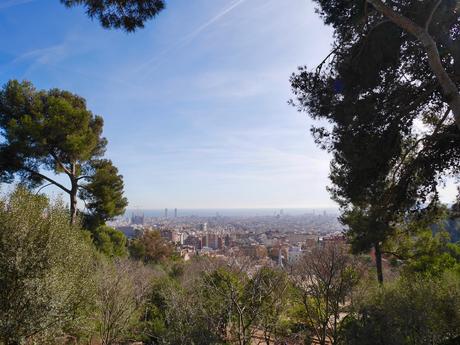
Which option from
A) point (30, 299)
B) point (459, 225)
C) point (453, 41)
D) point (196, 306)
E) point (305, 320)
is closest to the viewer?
point (453, 41)

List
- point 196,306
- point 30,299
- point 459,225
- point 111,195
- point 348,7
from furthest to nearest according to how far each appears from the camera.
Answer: point 111,195 < point 459,225 < point 196,306 < point 30,299 < point 348,7

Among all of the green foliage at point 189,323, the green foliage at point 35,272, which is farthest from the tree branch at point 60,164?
the green foliage at point 189,323

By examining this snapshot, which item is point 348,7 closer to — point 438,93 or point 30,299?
point 438,93

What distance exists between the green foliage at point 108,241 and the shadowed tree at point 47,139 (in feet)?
18.0

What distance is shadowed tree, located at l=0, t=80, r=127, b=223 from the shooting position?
11.3 m

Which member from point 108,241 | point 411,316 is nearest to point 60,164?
point 108,241

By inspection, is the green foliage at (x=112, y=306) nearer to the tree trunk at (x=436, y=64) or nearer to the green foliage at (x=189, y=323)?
the green foliage at (x=189, y=323)

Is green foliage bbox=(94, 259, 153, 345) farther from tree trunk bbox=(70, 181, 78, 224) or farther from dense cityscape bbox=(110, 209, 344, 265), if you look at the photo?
dense cityscape bbox=(110, 209, 344, 265)

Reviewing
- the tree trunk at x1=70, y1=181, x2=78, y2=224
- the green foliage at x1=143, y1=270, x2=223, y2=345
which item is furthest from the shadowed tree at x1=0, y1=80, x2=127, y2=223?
the green foliage at x1=143, y1=270, x2=223, y2=345

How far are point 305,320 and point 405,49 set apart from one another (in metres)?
9.19

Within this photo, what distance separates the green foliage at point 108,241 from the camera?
1852 centimetres

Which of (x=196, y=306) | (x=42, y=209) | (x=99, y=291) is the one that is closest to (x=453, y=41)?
(x=196, y=306)

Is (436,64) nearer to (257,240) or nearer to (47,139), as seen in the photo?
(47,139)

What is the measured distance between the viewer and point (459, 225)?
9516mm
